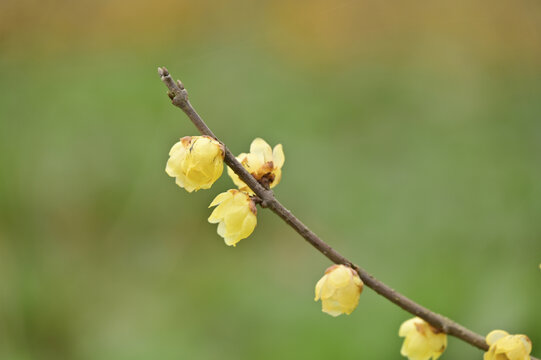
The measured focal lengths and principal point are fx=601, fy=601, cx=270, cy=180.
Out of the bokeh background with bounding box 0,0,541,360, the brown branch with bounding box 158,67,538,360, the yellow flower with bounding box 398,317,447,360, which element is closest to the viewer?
the brown branch with bounding box 158,67,538,360

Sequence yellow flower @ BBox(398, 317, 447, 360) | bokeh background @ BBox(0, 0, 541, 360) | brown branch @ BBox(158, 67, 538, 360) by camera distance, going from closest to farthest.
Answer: brown branch @ BBox(158, 67, 538, 360), yellow flower @ BBox(398, 317, 447, 360), bokeh background @ BBox(0, 0, 541, 360)

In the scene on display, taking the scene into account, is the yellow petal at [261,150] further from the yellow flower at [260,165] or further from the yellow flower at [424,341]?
the yellow flower at [424,341]

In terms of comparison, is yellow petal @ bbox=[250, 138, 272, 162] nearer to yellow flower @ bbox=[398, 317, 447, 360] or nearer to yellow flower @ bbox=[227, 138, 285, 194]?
yellow flower @ bbox=[227, 138, 285, 194]

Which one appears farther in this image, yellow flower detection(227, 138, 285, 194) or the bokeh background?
the bokeh background

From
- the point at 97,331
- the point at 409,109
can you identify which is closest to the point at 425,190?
the point at 409,109

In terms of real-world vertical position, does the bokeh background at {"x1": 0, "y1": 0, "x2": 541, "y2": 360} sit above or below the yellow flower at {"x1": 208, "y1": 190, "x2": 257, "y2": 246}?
above

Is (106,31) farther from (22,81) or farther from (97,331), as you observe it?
(97,331)

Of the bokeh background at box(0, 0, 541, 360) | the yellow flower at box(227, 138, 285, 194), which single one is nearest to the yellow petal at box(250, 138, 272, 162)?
the yellow flower at box(227, 138, 285, 194)
